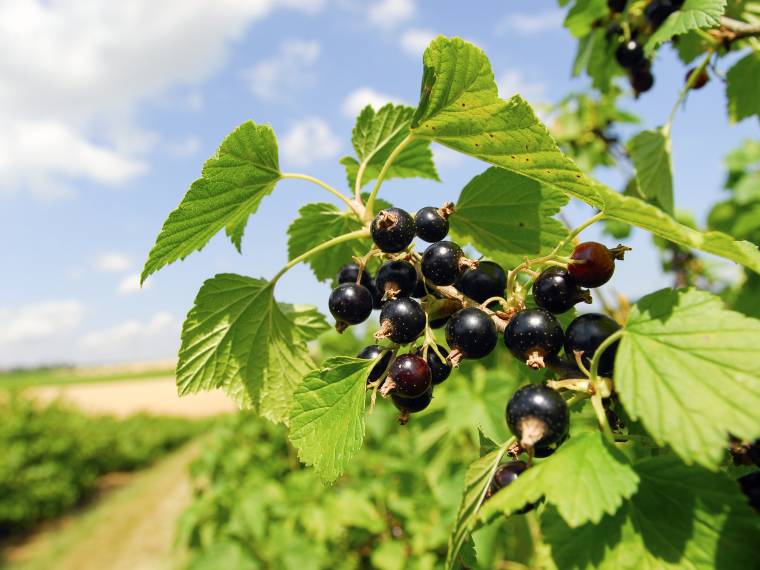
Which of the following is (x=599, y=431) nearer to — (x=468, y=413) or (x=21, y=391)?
(x=468, y=413)

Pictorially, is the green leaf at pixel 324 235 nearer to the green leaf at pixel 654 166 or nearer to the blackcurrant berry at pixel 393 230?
the blackcurrant berry at pixel 393 230

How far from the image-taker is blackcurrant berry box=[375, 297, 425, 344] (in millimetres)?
914

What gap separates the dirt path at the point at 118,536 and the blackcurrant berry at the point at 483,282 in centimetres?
869

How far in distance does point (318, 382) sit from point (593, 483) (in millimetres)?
492

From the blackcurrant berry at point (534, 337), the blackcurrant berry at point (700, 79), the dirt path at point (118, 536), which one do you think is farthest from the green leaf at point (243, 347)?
the dirt path at point (118, 536)

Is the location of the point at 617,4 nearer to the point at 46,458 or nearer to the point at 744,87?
the point at 744,87

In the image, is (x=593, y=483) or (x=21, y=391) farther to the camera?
(x=21, y=391)

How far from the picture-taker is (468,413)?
3385 millimetres

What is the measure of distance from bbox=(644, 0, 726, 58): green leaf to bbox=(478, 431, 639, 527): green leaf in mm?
1076

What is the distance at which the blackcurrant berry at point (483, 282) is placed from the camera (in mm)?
964

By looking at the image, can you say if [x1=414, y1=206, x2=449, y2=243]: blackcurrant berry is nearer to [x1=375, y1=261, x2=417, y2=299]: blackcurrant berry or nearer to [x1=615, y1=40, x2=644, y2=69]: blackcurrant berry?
[x1=375, y1=261, x2=417, y2=299]: blackcurrant berry

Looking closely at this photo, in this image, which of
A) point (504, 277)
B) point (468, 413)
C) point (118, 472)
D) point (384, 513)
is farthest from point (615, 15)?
point (118, 472)

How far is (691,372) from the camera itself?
68 cm

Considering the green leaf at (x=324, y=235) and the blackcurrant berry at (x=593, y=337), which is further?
the green leaf at (x=324, y=235)
